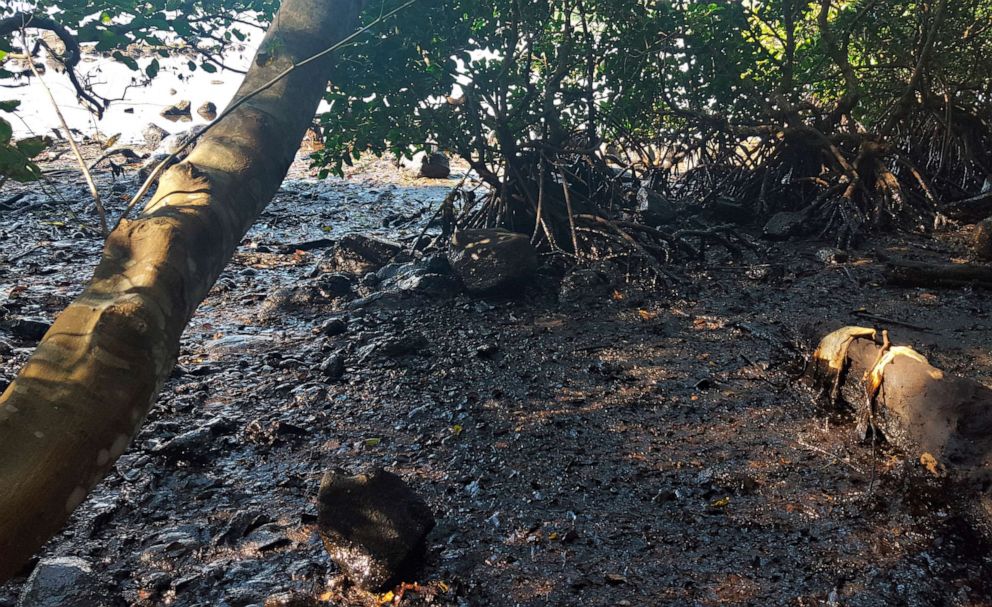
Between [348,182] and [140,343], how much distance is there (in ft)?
33.3

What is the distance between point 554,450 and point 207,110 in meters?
18.7

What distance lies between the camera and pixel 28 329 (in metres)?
5.04

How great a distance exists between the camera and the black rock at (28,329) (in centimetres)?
502

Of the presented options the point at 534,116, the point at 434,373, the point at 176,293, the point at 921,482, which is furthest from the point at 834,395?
the point at 534,116

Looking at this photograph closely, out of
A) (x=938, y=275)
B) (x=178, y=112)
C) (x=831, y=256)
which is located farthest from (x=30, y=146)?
(x=178, y=112)

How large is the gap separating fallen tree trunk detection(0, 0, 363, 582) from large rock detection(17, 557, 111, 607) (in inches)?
20.1

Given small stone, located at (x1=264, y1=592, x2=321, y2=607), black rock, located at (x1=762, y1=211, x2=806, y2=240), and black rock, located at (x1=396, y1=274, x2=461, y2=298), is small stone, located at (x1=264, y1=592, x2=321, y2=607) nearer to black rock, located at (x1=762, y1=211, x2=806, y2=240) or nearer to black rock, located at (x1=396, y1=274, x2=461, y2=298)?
black rock, located at (x1=396, y1=274, x2=461, y2=298)

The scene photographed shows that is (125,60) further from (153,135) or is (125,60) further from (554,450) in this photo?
(153,135)

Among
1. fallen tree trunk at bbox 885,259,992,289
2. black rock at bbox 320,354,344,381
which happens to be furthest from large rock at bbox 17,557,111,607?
fallen tree trunk at bbox 885,259,992,289

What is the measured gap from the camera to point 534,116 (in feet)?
23.2

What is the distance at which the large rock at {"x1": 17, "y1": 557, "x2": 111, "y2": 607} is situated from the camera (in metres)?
2.44

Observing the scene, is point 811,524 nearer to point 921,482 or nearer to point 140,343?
point 921,482

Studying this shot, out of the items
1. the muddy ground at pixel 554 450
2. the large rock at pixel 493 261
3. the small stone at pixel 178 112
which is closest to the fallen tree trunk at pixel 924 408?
the muddy ground at pixel 554 450

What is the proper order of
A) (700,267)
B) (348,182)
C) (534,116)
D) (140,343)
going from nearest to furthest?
(140,343) → (700,267) → (534,116) → (348,182)
